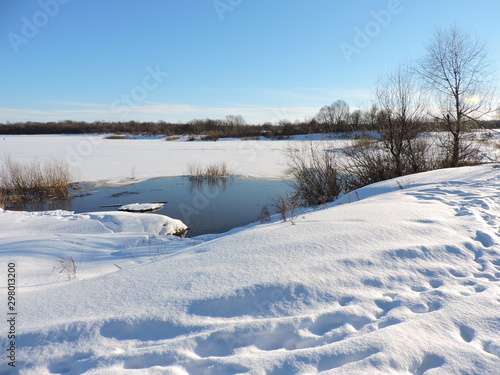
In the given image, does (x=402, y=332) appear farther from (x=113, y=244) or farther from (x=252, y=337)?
(x=113, y=244)

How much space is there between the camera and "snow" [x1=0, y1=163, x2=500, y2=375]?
1759mm

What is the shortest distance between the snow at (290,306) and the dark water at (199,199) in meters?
4.06

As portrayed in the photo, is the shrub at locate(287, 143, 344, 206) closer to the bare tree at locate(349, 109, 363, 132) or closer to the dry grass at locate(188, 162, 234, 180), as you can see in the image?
the bare tree at locate(349, 109, 363, 132)

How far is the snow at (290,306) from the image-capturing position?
5.77ft

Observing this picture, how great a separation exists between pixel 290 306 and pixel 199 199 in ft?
26.3

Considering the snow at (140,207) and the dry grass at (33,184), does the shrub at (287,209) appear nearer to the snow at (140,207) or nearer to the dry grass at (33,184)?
the snow at (140,207)

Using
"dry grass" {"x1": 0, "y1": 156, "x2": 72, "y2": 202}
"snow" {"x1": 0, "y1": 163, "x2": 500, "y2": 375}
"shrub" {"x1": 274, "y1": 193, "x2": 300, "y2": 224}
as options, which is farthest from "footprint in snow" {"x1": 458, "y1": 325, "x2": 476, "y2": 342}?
"dry grass" {"x1": 0, "y1": 156, "x2": 72, "y2": 202}

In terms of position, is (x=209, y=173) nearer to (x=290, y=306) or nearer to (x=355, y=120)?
(x=355, y=120)

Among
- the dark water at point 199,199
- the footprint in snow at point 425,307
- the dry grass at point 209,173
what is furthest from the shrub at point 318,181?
the footprint in snow at point 425,307

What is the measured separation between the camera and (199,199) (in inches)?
394

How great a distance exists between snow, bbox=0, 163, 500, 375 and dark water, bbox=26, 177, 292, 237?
4061 mm

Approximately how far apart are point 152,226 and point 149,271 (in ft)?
12.7

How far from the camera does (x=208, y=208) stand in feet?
29.5

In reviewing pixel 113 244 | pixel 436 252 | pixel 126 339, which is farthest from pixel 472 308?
pixel 113 244
